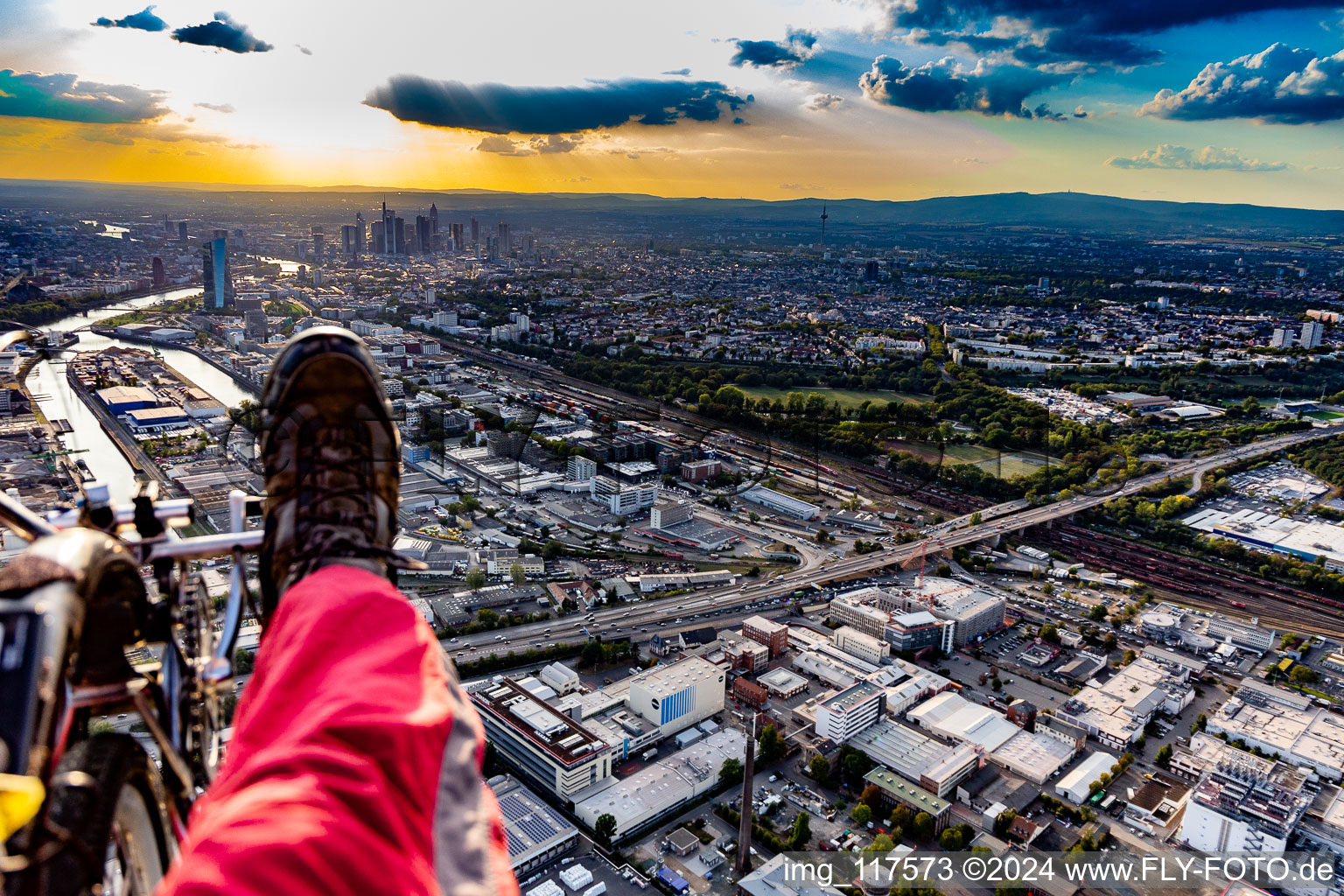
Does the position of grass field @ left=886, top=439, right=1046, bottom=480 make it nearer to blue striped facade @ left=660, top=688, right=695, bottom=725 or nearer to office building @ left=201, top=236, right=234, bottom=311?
blue striped facade @ left=660, top=688, right=695, bottom=725

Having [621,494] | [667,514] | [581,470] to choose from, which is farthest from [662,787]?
[581,470]

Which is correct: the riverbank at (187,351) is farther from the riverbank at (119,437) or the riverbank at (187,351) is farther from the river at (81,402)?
the riverbank at (119,437)

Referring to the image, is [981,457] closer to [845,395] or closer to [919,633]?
[845,395]

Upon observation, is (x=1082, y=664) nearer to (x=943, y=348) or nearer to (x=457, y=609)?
(x=457, y=609)

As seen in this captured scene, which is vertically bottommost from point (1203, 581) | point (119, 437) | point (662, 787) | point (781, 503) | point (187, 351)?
point (662, 787)

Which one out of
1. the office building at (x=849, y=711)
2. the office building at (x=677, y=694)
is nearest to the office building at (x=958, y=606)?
the office building at (x=849, y=711)

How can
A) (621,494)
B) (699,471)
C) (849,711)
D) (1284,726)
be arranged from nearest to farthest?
(849,711) < (1284,726) < (621,494) < (699,471)

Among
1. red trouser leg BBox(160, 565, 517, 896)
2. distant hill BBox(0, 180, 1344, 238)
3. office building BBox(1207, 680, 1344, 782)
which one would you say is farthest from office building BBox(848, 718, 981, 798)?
distant hill BBox(0, 180, 1344, 238)
